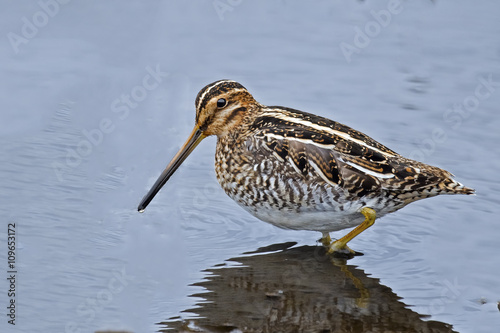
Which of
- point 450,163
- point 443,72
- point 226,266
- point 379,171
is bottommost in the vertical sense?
point 226,266

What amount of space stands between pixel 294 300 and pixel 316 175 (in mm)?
1321

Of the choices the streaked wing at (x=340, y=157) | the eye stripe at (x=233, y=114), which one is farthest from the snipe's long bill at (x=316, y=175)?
the eye stripe at (x=233, y=114)

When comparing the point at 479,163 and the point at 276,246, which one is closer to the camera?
the point at 276,246

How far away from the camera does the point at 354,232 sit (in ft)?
29.4

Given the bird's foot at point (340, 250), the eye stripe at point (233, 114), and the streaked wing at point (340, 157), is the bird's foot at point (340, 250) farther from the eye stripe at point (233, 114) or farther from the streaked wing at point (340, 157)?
the eye stripe at point (233, 114)

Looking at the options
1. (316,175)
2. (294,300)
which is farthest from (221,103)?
(294,300)

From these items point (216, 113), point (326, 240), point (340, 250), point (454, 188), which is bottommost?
point (340, 250)

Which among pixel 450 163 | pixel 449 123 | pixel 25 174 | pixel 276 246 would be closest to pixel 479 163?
pixel 450 163

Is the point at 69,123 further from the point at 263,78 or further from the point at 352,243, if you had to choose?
the point at 352,243

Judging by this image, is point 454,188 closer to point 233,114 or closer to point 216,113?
point 233,114

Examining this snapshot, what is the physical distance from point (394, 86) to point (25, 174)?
5732 millimetres

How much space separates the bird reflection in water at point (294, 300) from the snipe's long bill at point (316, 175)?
43cm

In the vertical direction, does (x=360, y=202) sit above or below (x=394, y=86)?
below

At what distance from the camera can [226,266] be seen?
8.63 metres
